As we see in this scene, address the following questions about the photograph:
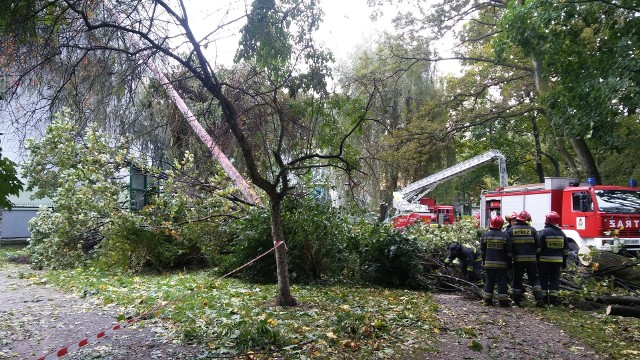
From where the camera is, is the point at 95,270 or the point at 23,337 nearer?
the point at 23,337

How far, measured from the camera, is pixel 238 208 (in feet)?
40.0

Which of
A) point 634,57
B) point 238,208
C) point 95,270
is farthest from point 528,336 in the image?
point 95,270

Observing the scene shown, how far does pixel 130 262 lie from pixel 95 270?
0.79 metres

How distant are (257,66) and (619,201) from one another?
10.3m

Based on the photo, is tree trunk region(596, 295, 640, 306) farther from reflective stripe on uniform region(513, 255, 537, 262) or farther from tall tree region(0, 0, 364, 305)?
tall tree region(0, 0, 364, 305)

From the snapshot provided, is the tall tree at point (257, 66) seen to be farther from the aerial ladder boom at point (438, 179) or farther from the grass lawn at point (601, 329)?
the aerial ladder boom at point (438, 179)

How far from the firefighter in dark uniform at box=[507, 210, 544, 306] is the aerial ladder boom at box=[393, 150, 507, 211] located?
1243cm

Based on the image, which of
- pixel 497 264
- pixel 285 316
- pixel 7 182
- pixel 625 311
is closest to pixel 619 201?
pixel 497 264

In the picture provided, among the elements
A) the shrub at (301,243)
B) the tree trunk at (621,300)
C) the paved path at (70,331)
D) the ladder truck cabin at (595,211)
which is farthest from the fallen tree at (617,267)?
the paved path at (70,331)

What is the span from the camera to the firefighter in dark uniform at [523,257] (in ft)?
27.7

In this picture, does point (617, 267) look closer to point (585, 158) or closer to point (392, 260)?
point (392, 260)

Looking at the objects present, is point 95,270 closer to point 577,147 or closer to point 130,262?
point 130,262

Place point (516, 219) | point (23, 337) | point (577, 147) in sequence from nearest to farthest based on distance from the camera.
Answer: point (23, 337), point (516, 219), point (577, 147)

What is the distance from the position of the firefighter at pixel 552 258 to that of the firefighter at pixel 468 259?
1.46 metres
